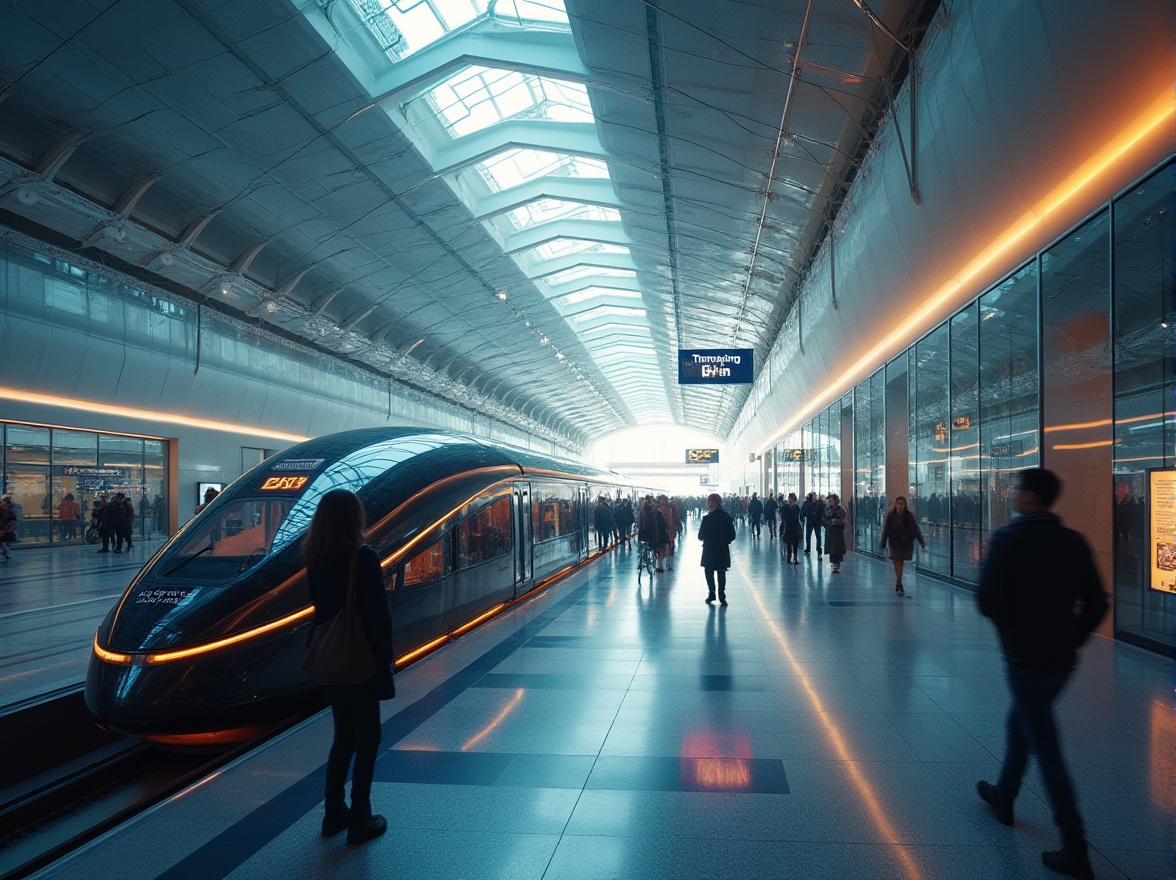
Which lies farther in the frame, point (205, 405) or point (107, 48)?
point (205, 405)

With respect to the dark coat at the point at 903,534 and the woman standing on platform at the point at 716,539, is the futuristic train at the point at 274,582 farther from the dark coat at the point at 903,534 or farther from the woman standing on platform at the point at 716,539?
the dark coat at the point at 903,534

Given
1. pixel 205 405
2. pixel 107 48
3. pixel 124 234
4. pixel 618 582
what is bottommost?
pixel 618 582

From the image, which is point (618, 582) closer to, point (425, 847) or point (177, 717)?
point (177, 717)

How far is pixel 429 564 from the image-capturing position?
343 inches

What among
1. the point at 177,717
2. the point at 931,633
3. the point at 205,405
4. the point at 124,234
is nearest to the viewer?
the point at 177,717

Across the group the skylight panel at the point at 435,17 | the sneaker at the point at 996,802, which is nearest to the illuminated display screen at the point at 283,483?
the sneaker at the point at 996,802

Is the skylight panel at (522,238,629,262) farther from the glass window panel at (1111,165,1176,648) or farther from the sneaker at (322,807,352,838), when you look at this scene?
the sneaker at (322,807,352,838)

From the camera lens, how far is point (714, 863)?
3.66m

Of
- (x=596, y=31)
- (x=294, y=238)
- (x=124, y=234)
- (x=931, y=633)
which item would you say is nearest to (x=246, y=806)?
(x=931, y=633)

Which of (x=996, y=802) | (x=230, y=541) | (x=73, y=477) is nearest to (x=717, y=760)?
(x=996, y=802)

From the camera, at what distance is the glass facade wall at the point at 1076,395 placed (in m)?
8.14

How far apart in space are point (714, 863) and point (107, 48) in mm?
16232

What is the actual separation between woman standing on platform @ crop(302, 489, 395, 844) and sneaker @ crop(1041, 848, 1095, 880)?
→ 9.76ft

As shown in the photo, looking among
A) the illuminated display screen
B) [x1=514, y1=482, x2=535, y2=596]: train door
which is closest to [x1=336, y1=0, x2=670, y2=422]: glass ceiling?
[x1=514, y1=482, x2=535, y2=596]: train door
